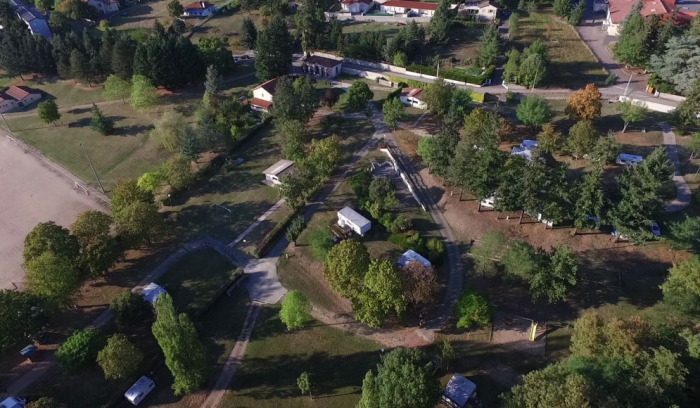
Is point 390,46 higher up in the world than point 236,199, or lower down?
higher up

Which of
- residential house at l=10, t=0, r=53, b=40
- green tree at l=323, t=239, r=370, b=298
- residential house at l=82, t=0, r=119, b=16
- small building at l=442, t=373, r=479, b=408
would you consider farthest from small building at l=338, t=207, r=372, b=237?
residential house at l=82, t=0, r=119, b=16

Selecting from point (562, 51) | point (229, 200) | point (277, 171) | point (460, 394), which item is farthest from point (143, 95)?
point (562, 51)

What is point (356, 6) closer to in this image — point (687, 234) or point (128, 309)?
point (687, 234)

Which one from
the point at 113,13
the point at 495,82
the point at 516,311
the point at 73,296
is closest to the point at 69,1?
the point at 113,13

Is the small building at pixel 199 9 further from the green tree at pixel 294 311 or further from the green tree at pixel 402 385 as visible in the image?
the green tree at pixel 402 385

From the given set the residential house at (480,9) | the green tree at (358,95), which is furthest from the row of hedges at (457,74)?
the residential house at (480,9)

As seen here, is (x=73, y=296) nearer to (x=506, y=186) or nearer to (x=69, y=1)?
(x=506, y=186)

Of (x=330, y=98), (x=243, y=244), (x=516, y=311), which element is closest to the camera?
(x=516, y=311)
